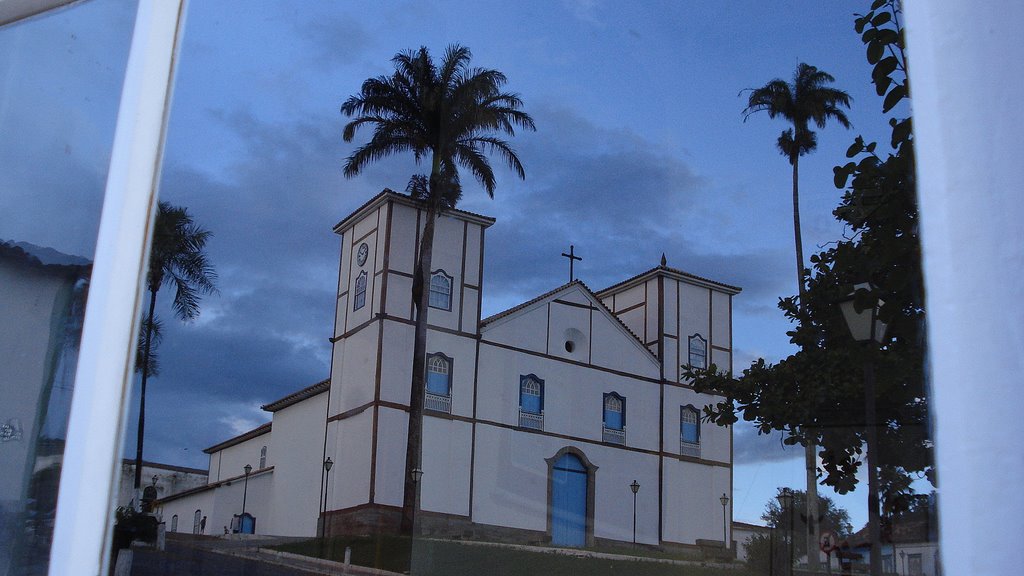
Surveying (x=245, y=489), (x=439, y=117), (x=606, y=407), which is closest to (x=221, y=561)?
(x=245, y=489)

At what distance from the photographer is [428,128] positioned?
9.23 ft

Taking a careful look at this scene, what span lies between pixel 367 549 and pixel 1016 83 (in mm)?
2217

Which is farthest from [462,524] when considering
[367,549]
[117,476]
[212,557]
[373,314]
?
[117,476]

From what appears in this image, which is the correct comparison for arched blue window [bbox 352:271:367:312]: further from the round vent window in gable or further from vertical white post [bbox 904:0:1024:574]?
vertical white post [bbox 904:0:1024:574]

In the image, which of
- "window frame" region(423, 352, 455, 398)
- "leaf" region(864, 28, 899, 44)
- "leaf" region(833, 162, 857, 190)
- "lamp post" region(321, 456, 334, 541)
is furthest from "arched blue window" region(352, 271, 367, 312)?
"leaf" region(864, 28, 899, 44)

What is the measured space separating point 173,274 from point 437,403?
139cm

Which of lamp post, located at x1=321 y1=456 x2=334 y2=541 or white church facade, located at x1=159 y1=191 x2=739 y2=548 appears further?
lamp post, located at x1=321 y1=456 x2=334 y2=541

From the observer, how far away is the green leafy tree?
3.85 feet

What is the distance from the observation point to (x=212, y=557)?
217 centimetres

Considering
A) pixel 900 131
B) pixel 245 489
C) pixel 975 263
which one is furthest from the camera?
pixel 245 489

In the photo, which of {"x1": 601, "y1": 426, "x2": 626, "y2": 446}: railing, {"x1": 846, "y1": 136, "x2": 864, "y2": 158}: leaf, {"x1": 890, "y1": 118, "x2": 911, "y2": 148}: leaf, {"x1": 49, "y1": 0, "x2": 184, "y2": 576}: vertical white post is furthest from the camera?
{"x1": 601, "y1": 426, "x2": 626, "y2": 446}: railing

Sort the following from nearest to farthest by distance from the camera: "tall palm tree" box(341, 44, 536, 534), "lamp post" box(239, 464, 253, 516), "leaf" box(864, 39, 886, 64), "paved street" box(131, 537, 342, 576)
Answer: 1. "leaf" box(864, 39, 886, 64)
2. "paved street" box(131, 537, 342, 576)
3. "lamp post" box(239, 464, 253, 516)
4. "tall palm tree" box(341, 44, 536, 534)

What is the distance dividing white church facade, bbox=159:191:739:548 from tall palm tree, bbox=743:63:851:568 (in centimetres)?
52

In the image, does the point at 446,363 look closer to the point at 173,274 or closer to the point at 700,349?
the point at 700,349
